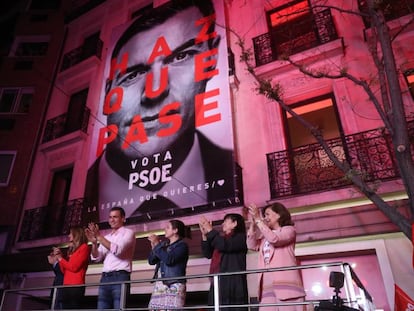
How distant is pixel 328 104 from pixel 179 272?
5.03m

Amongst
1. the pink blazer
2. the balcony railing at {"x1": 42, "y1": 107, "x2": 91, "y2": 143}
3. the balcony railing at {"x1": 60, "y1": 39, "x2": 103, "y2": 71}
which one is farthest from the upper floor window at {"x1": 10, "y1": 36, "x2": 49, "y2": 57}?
the pink blazer

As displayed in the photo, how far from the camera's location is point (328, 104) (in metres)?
7.24

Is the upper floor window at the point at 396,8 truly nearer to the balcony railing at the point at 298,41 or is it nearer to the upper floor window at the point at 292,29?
the balcony railing at the point at 298,41

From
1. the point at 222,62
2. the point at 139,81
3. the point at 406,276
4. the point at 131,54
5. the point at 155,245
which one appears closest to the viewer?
the point at 155,245

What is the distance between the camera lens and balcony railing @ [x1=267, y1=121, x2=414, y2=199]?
5.66m

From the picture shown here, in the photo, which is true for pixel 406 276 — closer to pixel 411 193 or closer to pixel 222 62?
pixel 411 193

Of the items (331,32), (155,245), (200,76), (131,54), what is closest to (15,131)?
(131,54)

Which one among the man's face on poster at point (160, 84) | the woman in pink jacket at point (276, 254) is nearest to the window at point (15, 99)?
the man's face on poster at point (160, 84)

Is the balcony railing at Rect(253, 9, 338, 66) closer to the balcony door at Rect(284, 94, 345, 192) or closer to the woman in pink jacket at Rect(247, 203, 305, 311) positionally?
the balcony door at Rect(284, 94, 345, 192)

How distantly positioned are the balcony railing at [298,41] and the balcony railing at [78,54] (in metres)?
5.29

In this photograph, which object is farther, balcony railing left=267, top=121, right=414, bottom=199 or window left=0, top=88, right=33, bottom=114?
window left=0, top=88, right=33, bottom=114

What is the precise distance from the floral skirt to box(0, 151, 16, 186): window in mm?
8248

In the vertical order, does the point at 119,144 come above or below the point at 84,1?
below

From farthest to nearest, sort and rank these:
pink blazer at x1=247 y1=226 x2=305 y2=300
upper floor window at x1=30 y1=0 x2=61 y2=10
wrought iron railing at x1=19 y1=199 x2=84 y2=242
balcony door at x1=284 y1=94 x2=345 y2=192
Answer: upper floor window at x1=30 y1=0 x2=61 y2=10 → wrought iron railing at x1=19 y1=199 x2=84 y2=242 → balcony door at x1=284 y1=94 x2=345 y2=192 → pink blazer at x1=247 y1=226 x2=305 y2=300
